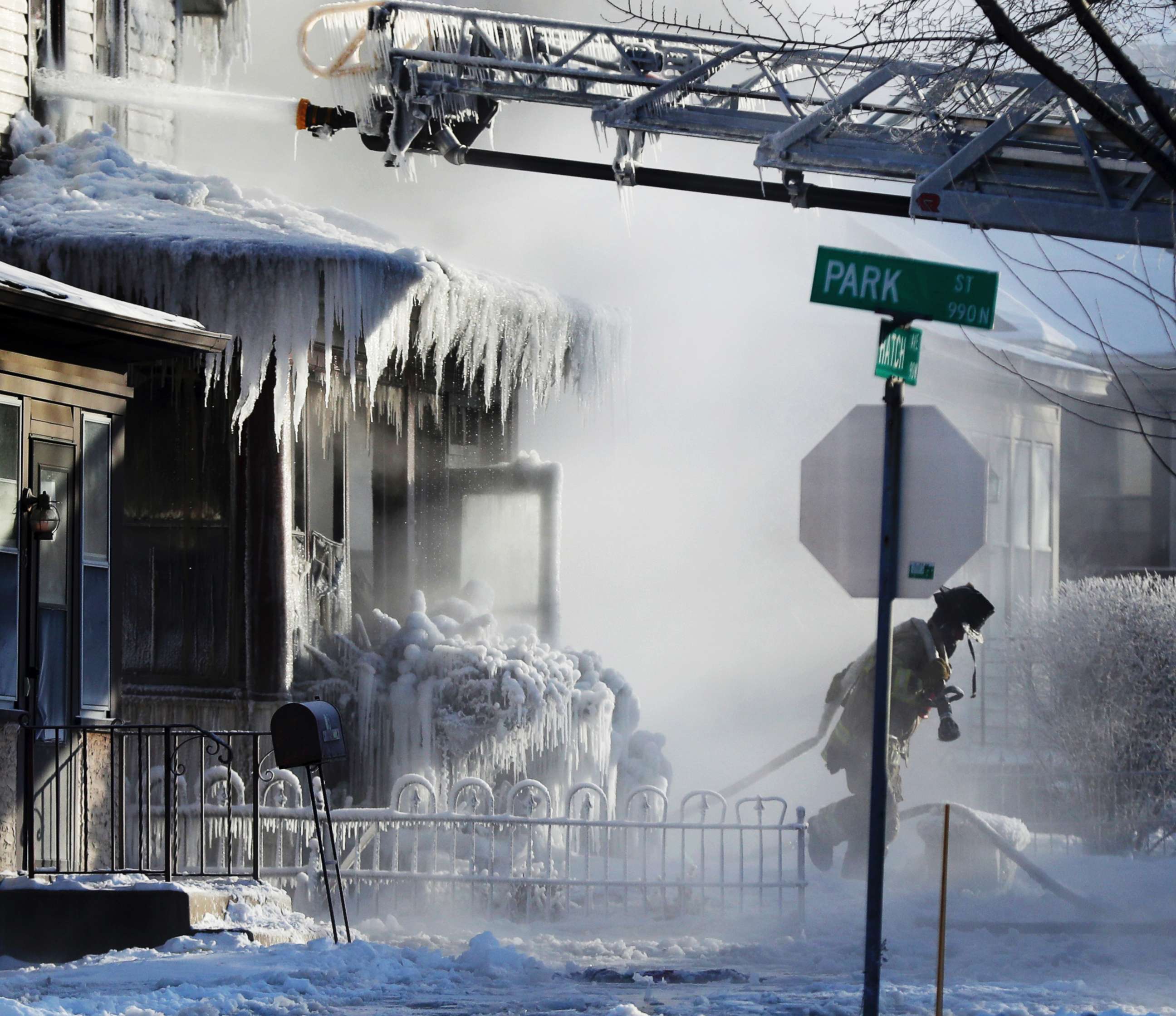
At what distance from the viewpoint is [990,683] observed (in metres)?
28.6

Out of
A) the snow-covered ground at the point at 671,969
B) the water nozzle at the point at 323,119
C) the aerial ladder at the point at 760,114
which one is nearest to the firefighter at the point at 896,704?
the snow-covered ground at the point at 671,969

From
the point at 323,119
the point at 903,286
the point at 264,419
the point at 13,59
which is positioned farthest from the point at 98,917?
the point at 13,59

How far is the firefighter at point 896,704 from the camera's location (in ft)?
47.1

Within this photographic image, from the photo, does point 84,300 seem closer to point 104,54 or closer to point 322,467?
point 322,467

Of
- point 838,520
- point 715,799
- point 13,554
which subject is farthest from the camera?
point 715,799

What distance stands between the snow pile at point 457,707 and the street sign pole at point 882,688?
869 cm

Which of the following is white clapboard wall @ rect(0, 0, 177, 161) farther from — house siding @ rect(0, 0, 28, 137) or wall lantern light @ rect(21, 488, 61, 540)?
wall lantern light @ rect(21, 488, 61, 540)

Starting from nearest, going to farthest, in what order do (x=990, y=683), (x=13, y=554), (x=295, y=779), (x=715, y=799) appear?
1. (x=13, y=554)
2. (x=295, y=779)
3. (x=715, y=799)
4. (x=990, y=683)

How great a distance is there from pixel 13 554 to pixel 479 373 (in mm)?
7272

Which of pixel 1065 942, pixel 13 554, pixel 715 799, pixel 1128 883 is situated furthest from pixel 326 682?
pixel 1128 883

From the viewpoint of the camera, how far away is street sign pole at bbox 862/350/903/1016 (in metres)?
5.79

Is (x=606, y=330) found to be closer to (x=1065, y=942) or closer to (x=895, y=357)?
(x=1065, y=942)

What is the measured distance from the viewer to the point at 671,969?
10.2 meters

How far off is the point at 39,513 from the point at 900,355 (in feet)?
20.5
